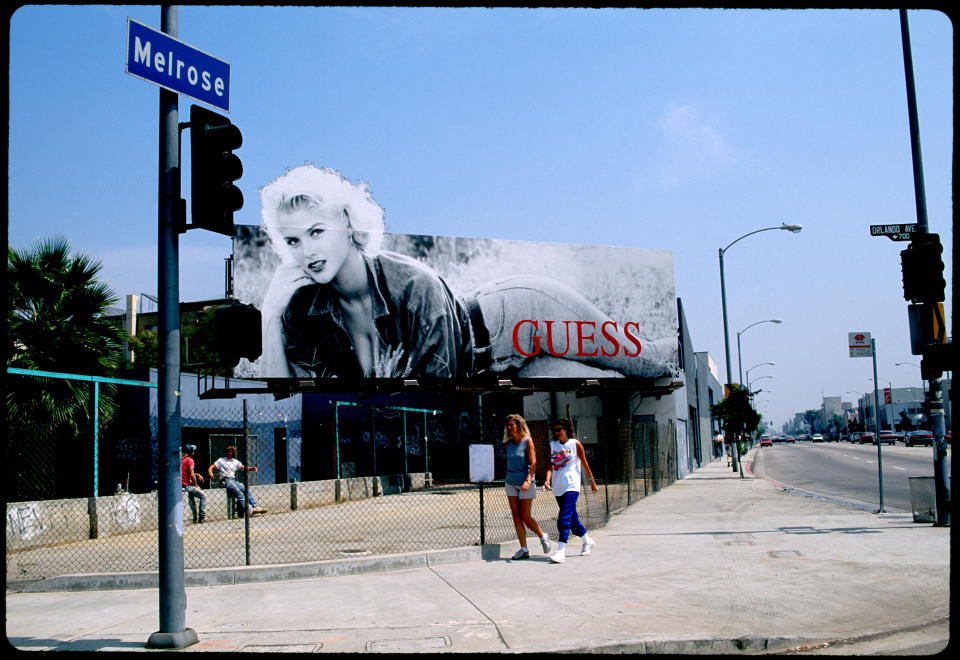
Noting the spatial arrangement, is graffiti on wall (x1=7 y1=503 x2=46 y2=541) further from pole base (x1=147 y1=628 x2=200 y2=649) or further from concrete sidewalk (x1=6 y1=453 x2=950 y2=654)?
pole base (x1=147 y1=628 x2=200 y2=649)

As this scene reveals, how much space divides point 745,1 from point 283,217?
2472cm

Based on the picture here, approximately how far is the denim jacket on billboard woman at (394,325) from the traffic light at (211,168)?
2080cm

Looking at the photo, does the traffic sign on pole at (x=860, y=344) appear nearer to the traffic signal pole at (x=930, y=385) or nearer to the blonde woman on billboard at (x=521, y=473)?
the traffic signal pole at (x=930, y=385)

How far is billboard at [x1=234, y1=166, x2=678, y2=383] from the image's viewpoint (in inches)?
1076

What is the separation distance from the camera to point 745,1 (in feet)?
14.1

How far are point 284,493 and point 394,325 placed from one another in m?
10.4

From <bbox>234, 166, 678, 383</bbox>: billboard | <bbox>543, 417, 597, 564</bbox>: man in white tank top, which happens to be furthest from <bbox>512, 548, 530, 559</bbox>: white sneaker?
<bbox>234, 166, 678, 383</bbox>: billboard

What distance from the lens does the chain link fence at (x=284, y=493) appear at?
12.0m

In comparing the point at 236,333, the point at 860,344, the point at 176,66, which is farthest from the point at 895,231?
the point at 176,66

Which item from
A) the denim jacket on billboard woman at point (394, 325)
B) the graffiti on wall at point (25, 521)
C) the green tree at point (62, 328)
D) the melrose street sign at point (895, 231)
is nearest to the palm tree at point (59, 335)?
the green tree at point (62, 328)

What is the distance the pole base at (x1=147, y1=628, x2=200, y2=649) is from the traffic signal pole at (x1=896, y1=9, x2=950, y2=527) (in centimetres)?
1024

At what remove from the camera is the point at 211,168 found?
681 centimetres

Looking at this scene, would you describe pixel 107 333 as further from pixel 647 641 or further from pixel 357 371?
pixel 647 641

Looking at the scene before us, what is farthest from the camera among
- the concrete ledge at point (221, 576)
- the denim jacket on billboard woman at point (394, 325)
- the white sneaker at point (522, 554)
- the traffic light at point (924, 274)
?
the denim jacket on billboard woman at point (394, 325)
